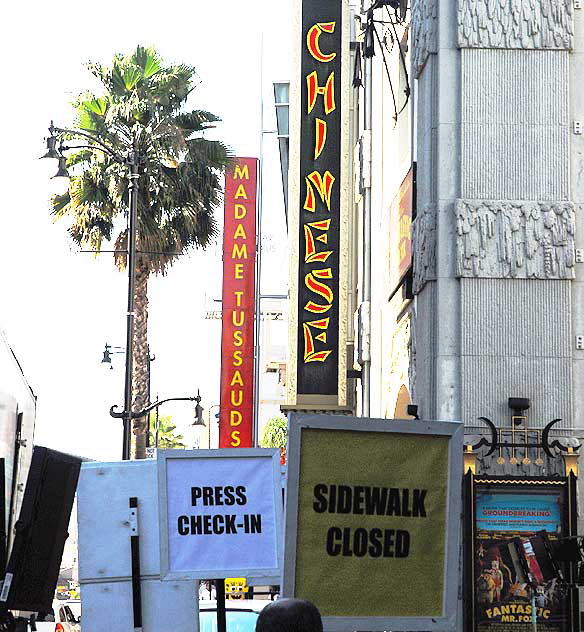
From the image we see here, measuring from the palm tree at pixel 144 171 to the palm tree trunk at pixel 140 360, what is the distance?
0.08 ft

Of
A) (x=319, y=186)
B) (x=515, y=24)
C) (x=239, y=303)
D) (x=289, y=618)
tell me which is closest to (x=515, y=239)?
(x=515, y=24)

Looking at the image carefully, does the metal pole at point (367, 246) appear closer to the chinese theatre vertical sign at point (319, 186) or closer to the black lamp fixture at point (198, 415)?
the chinese theatre vertical sign at point (319, 186)

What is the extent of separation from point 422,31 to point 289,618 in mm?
15364

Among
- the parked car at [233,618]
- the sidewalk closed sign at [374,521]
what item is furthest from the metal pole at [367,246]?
the sidewalk closed sign at [374,521]

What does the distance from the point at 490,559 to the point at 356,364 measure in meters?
14.9

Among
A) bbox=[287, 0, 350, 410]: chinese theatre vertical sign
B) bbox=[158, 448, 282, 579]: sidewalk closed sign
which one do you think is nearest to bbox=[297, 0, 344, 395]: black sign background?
bbox=[287, 0, 350, 410]: chinese theatre vertical sign

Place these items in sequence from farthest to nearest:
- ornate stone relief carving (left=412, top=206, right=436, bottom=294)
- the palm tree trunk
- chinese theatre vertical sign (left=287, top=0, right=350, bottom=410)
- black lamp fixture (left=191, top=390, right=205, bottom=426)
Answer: black lamp fixture (left=191, top=390, right=205, bottom=426)
the palm tree trunk
chinese theatre vertical sign (left=287, top=0, right=350, bottom=410)
ornate stone relief carving (left=412, top=206, right=436, bottom=294)

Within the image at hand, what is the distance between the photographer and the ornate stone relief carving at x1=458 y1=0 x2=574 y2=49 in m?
17.9

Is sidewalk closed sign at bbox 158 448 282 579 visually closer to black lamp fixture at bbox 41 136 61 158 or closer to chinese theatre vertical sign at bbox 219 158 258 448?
black lamp fixture at bbox 41 136 61 158

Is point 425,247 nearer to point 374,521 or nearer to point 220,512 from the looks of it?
point 220,512

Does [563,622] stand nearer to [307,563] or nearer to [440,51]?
[440,51]

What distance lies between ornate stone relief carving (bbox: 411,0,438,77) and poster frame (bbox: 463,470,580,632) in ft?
18.6

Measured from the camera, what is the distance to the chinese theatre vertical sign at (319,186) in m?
23.8

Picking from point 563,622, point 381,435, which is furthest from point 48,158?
point 381,435
